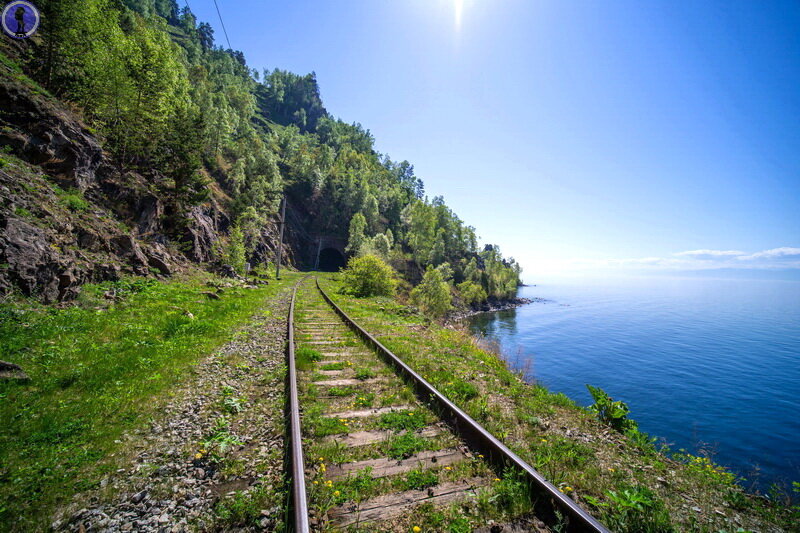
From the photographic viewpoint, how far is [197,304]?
1312 cm

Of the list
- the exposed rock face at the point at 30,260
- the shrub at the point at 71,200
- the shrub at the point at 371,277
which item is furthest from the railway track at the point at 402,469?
the shrub at the point at 371,277

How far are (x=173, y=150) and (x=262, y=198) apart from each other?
30812 mm

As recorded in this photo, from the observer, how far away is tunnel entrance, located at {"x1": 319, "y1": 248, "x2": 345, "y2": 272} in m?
80.6

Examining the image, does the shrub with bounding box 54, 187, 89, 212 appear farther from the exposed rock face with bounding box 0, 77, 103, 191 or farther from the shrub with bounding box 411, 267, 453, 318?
the shrub with bounding box 411, 267, 453, 318

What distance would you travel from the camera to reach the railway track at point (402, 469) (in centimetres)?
335

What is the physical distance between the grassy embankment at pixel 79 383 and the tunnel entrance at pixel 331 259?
69.5 m


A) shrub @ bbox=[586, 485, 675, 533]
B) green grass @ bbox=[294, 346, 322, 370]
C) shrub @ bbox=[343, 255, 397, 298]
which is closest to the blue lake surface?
shrub @ bbox=[586, 485, 675, 533]

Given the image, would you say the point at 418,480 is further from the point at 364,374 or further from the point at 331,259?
the point at 331,259

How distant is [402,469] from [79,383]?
6.32 m

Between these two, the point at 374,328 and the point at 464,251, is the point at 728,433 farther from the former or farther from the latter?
the point at 464,251

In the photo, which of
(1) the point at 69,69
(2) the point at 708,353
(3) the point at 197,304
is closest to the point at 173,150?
(1) the point at 69,69

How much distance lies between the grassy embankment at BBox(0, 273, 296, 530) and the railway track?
2.52 meters

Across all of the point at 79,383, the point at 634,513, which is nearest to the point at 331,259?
the point at 79,383

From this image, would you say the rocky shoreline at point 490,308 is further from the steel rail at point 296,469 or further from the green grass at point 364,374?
the steel rail at point 296,469
